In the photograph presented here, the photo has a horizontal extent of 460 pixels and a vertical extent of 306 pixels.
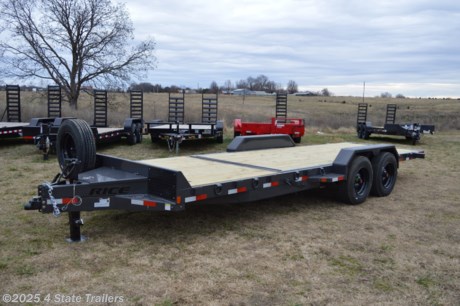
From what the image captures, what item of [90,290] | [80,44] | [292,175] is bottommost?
[90,290]

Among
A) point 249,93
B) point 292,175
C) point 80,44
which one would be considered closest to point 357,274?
point 292,175

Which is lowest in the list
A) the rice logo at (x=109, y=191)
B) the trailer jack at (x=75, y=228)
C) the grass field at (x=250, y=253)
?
the grass field at (x=250, y=253)

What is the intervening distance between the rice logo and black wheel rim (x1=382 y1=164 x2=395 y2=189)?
429 cm

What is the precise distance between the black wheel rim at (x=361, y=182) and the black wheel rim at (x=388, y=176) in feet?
2.36

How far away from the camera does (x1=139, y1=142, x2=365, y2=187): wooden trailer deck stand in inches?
186

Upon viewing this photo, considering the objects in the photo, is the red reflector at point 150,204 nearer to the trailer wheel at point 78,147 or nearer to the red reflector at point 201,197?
the red reflector at point 201,197

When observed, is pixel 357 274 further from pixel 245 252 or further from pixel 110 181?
pixel 110 181

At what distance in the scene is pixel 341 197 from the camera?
232 inches

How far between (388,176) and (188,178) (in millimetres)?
3713

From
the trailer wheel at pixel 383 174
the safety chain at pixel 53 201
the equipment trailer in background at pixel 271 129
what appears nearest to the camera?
the safety chain at pixel 53 201

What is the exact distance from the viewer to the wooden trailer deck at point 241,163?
473 cm

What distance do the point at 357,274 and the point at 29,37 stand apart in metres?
21.0

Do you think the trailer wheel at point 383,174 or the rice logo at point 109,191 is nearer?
the rice logo at point 109,191

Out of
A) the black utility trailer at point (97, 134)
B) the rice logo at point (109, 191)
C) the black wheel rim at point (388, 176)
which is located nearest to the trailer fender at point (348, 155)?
the black wheel rim at point (388, 176)
